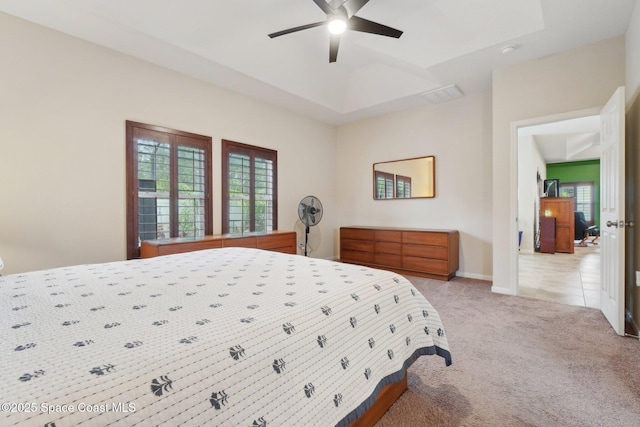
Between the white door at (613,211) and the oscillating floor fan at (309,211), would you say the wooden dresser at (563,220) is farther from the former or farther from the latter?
the oscillating floor fan at (309,211)

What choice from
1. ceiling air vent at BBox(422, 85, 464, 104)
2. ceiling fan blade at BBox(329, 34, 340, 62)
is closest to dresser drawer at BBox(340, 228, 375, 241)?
ceiling air vent at BBox(422, 85, 464, 104)

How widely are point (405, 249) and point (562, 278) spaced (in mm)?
2269

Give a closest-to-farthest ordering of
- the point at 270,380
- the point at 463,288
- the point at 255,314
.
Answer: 1. the point at 270,380
2. the point at 255,314
3. the point at 463,288

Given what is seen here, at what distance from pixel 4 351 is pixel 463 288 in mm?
3986

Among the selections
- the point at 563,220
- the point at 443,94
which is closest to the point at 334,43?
the point at 443,94

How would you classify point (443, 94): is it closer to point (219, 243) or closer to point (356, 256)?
point (356, 256)

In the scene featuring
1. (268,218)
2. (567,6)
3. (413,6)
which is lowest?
(268,218)

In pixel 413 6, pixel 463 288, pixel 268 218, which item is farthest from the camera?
pixel 268 218

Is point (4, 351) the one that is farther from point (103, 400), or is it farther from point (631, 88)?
point (631, 88)

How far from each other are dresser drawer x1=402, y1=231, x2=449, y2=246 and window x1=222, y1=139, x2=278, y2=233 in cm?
205

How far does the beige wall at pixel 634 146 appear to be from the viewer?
7.73ft

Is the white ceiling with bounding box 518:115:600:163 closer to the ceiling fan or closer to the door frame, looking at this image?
the door frame

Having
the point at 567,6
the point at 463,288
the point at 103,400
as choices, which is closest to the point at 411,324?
the point at 103,400

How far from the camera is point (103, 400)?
0.58 metres
